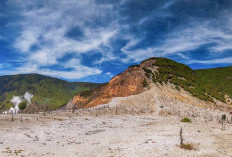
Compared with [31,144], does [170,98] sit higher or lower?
higher

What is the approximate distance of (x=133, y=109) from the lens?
149 ft

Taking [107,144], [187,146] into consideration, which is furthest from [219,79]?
[107,144]

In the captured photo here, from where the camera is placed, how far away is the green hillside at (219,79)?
250ft

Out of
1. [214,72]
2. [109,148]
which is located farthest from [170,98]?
[214,72]

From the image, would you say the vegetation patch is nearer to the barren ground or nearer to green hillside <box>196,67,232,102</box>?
green hillside <box>196,67,232,102</box>

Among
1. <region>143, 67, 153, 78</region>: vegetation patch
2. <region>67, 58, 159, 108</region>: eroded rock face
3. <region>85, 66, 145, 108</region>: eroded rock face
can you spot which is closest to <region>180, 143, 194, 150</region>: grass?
<region>67, 58, 159, 108</region>: eroded rock face

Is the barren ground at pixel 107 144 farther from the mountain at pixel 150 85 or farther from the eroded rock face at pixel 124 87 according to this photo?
the eroded rock face at pixel 124 87

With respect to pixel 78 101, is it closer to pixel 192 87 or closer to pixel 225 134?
pixel 192 87

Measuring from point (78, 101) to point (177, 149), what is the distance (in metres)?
71.9

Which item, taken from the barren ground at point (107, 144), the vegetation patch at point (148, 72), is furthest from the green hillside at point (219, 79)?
the barren ground at point (107, 144)

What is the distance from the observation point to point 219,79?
89.5 metres

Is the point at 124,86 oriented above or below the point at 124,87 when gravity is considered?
above

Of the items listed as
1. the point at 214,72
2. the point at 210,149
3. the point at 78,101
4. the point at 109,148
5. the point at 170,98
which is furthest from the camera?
the point at 214,72

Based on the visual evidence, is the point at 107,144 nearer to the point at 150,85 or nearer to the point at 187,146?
the point at 187,146
